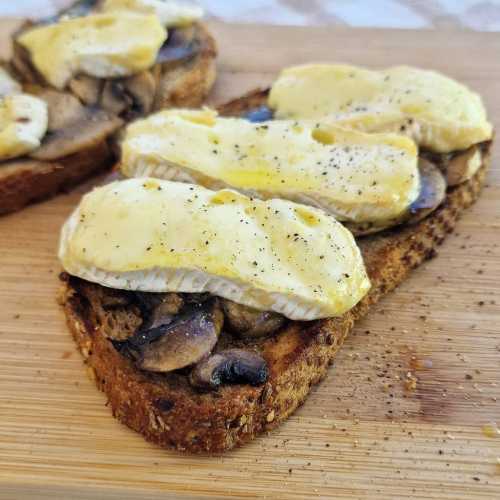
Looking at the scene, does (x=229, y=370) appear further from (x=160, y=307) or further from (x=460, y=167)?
(x=460, y=167)

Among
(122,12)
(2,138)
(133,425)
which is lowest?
(133,425)

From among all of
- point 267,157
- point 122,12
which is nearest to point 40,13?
point 122,12

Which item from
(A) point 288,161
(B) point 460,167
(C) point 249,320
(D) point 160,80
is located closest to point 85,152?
(D) point 160,80

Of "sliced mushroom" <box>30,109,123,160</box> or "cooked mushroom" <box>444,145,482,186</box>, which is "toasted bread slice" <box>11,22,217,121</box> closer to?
"sliced mushroom" <box>30,109,123,160</box>

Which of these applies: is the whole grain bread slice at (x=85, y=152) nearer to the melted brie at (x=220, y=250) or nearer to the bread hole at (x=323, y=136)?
the melted brie at (x=220, y=250)

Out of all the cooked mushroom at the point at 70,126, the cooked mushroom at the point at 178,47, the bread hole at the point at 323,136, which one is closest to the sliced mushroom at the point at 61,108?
the cooked mushroom at the point at 70,126

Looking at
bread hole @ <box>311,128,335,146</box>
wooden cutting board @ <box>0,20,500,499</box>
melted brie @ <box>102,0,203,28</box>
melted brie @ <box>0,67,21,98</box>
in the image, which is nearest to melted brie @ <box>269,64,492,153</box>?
bread hole @ <box>311,128,335,146</box>

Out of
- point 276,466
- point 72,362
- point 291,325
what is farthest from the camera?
point 72,362

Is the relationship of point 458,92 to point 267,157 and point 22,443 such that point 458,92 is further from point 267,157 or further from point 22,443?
point 22,443
